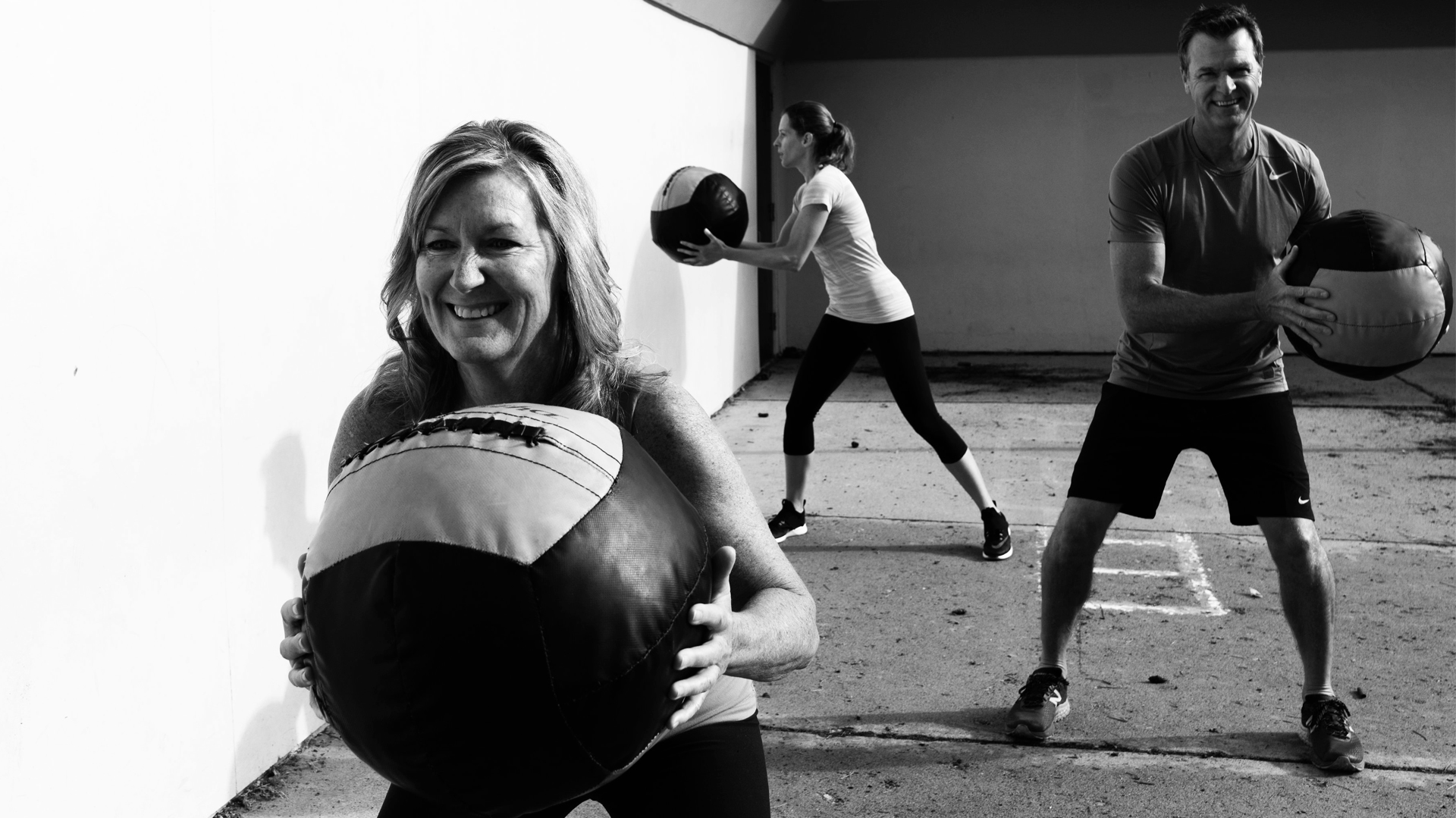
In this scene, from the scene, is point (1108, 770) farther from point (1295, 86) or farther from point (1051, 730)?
point (1295, 86)

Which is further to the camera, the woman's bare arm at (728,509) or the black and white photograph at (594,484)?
the woman's bare arm at (728,509)

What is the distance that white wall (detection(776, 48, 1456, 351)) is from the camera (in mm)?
11508

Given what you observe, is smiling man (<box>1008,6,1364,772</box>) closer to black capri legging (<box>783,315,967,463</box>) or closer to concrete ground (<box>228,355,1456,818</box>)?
concrete ground (<box>228,355,1456,818</box>)

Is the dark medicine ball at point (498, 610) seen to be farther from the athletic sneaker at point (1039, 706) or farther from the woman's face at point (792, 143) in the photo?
Answer: the woman's face at point (792, 143)

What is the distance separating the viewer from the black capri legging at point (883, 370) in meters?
5.86

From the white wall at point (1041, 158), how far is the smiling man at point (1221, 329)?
26.7 ft

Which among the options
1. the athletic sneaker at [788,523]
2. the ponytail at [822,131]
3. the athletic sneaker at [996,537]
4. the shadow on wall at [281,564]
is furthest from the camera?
the athletic sneaker at [788,523]

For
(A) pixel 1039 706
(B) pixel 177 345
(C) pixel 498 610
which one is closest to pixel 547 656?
(C) pixel 498 610

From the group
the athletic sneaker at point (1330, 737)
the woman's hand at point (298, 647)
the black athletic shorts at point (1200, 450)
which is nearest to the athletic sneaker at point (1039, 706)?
the black athletic shorts at point (1200, 450)

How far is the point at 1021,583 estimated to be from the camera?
17.8 feet

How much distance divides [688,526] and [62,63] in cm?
186

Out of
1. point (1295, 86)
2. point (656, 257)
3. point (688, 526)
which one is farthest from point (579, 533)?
point (1295, 86)

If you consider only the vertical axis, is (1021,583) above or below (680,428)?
below

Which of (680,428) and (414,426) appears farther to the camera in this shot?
(680,428)
